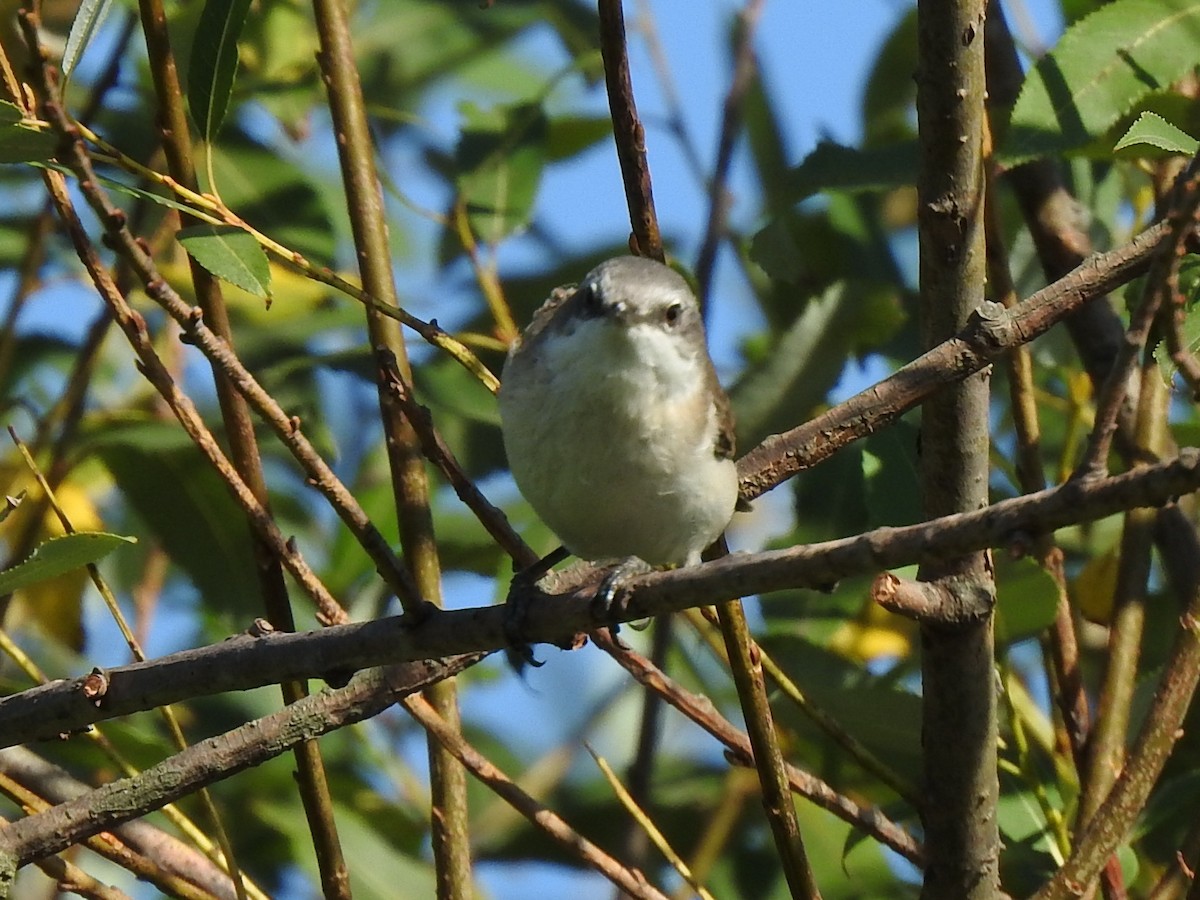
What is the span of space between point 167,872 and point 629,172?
1251 mm

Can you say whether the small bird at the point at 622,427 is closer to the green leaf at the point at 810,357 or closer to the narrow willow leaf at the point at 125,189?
the green leaf at the point at 810,357

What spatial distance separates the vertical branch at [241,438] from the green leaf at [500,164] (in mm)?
888

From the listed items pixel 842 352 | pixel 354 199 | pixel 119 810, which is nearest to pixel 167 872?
pixel 119 810

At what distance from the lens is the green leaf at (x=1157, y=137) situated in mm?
1988

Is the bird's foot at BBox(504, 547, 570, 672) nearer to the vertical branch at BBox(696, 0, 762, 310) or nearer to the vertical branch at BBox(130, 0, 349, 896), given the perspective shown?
the vertical branch at BBox(130, 0, 349, 896)

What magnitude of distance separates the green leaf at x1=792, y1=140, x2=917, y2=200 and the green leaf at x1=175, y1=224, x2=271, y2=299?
125 cm

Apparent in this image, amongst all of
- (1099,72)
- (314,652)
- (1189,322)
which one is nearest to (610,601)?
(314,652)

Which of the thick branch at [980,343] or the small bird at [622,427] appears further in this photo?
the small bird at [622,427]

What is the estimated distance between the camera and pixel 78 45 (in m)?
2.21

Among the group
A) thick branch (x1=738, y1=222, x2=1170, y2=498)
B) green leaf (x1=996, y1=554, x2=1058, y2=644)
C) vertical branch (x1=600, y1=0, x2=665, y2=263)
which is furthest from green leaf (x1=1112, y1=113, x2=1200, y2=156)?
green leaf (x1=996, y1=554, x2=1058, y2=644)

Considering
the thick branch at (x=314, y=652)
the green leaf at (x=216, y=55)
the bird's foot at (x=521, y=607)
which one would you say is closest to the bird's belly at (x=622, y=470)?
the bird's foot at (x=521, y=607)

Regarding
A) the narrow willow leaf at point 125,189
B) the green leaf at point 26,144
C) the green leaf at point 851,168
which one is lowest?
the narrow willow leaf at point 125,189

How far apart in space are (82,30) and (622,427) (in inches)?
39.9

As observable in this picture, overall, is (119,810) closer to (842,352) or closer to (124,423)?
(124,423)
